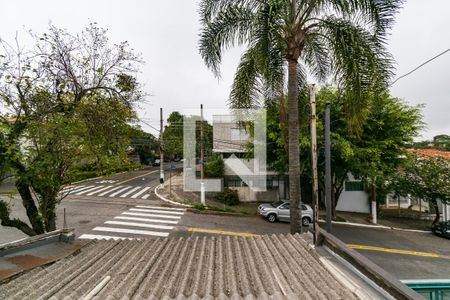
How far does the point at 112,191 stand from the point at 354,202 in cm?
2043

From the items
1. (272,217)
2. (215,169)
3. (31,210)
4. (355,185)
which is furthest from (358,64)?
(355,185)

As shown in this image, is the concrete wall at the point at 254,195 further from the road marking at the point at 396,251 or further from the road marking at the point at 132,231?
the road marking at the point at 132,231

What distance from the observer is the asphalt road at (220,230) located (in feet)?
32.3

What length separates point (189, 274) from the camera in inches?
132

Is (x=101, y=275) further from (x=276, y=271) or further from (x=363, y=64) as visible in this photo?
(x=363, y=64)

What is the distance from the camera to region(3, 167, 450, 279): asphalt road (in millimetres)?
9845

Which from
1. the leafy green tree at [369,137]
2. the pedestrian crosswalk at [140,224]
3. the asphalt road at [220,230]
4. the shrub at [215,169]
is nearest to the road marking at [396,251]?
the asphalt road at [220,230]

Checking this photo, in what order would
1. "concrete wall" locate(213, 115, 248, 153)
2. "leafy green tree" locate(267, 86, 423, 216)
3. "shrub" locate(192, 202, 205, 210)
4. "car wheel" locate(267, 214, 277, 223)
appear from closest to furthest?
"leafy green tree" locate(267, 86, 423, 216) < "car wheel" locate(267, 214, 277, 223) < "shrub" locate(192, 202, 205, 210) < "concrete wall" locate(213, 115, 248, 153)

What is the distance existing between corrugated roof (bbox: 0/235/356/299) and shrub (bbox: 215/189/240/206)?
12.3 meters

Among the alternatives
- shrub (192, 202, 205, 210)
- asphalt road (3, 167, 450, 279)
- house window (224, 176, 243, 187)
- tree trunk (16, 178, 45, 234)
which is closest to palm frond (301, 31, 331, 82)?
asphalt road (3, 167, 450, 279)

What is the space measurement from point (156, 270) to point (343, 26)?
7192 millimetres

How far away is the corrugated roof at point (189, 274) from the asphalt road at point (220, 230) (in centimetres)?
661

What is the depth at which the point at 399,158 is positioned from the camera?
1355cm

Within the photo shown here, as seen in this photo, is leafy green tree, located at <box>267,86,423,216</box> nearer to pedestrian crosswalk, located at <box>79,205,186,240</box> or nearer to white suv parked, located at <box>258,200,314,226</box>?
white suv parked, located at <box>258,200,314,226</box>
